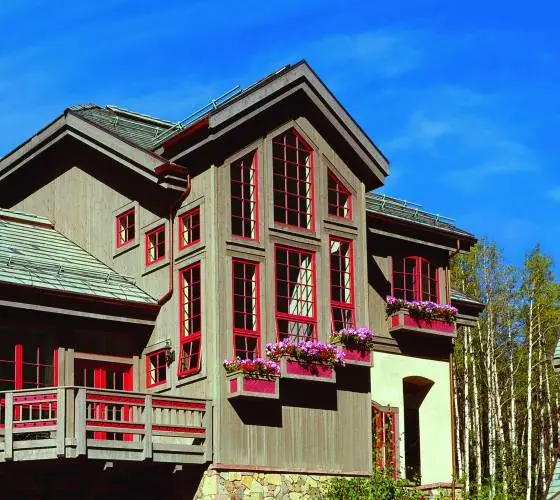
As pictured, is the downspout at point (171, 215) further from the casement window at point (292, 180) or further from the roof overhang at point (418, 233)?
the roof overhang at point (418, 233)

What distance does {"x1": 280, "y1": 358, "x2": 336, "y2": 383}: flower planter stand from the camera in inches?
1165

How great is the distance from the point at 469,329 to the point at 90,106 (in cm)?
2174

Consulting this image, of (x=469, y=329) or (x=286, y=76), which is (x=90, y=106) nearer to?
(x=286, y=76)

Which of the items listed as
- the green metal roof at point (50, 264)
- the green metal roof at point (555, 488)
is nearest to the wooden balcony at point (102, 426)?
the green metal roof at point (50, 264)

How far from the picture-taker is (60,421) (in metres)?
26.6

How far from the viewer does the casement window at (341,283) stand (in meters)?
31.8

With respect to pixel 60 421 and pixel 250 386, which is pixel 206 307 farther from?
pixel 60 421

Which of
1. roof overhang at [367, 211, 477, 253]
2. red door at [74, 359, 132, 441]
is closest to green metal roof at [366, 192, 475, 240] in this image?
roof overhang at [367, 211, 477, 253]

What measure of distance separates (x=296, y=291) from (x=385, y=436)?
4781 mm

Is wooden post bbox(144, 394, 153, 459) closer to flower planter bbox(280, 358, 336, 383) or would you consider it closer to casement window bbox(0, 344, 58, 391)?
casement window bbox(0, 344, 58, 391)

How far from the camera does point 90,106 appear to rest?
3644 cm

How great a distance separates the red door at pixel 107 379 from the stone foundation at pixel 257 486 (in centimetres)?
205

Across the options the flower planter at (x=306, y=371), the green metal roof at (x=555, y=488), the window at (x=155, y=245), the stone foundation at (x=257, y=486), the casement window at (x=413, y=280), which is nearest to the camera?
the green metal roof at (x=555, y=488)

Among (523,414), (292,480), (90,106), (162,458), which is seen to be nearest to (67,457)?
(162,458)
